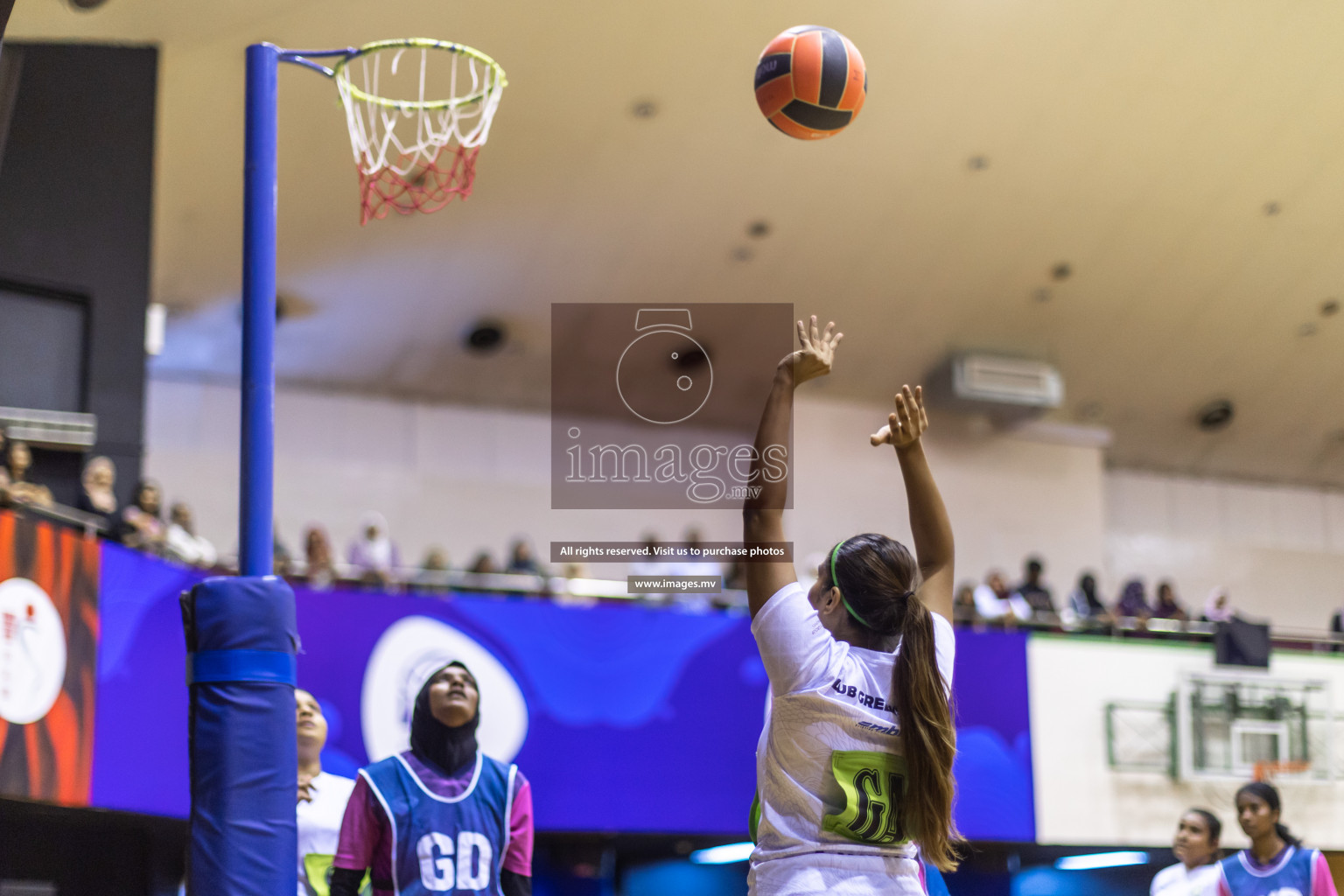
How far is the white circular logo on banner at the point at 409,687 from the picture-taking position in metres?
10.8

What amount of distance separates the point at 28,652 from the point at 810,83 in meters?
5.67

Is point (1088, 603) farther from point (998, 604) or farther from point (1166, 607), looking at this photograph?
point (998, 604)

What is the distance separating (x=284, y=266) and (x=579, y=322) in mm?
3245

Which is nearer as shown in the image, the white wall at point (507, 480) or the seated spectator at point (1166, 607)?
the seated spectator at point (1166, 607)

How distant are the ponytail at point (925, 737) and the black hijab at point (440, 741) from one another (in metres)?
2.06

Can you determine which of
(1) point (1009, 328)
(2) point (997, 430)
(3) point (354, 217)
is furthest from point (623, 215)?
(2) point (997, 430)

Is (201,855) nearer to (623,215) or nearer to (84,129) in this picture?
(84,129)

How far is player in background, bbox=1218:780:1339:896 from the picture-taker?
6.84m

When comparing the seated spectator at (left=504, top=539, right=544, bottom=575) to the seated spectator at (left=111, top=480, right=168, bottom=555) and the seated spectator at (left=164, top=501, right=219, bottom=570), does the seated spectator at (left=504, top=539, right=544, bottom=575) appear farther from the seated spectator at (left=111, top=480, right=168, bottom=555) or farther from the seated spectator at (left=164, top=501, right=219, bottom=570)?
the seated spectator at (left=111, top=480, right=168, bottom=555)

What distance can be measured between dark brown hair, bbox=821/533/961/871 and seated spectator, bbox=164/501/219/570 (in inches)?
314

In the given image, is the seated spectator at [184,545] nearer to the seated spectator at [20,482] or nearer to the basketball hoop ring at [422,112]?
the seated spectator at [20,482]

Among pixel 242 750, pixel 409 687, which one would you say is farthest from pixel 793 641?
pixel 409 687

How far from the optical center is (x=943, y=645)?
305 cm

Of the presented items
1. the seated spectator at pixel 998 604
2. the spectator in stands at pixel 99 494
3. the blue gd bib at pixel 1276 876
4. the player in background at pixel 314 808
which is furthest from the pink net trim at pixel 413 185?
the seated spectator at pixel 998 604
